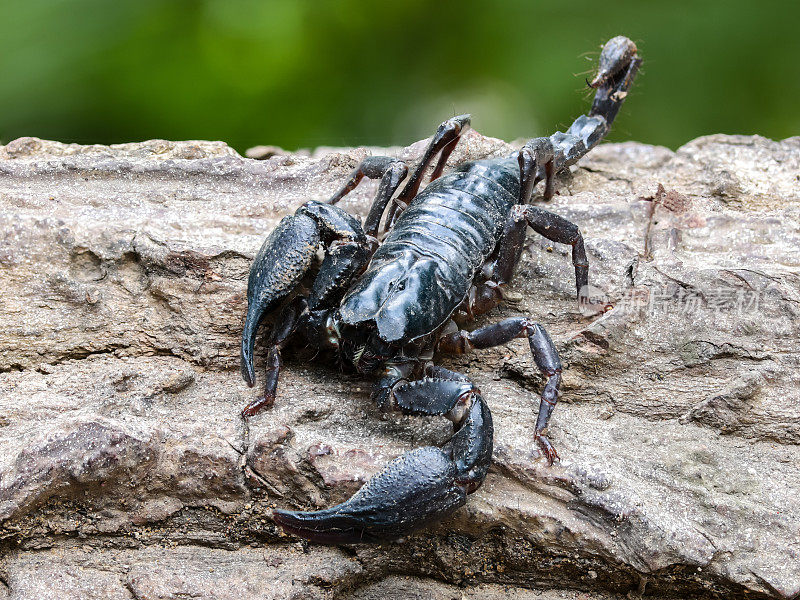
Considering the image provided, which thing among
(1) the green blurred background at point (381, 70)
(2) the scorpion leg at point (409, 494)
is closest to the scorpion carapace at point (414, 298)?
(2) the scorpion leg at point (409, 494)

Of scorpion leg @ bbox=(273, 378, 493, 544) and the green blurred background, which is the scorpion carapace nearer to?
scorpion leg @ bbox=(273, 378, 493, 544)

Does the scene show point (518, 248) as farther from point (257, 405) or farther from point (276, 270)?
point (257, 405)

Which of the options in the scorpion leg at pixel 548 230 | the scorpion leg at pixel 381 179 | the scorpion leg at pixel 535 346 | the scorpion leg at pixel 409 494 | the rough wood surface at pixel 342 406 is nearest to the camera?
the scorpion leg at pixel 409 494

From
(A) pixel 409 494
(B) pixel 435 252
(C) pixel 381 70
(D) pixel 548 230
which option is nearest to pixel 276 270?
(B) pixel 435 252

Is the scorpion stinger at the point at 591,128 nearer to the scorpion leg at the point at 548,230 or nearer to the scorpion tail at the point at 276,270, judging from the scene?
the scorpion leg at the point at 548,230

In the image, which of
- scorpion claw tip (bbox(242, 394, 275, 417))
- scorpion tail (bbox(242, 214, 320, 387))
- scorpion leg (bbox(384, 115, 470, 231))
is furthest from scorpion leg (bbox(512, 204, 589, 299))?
scorpion claw tip (bbox(242, 394, 275, 417))

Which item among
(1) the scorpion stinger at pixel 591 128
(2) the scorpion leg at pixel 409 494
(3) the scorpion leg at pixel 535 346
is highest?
(1) the scorpion stinger at pixel 591 128

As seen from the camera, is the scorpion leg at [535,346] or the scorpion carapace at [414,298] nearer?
the scorpion carapace at [414,298]

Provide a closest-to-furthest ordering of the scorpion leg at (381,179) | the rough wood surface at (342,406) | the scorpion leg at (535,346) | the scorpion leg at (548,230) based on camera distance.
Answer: the rough wood surface at (342,406) → the scorpion leg at (535,346) → the scorpion leg at (548,230) → the scorpion leg at (381,179)
